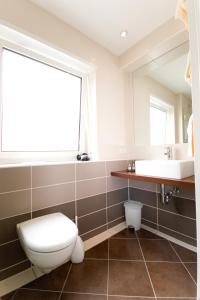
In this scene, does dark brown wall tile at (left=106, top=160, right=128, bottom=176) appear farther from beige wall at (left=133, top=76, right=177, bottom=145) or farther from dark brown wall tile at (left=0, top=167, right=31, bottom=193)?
dark brown wall tile at (left=0, top=167, right=31, bottom=193)

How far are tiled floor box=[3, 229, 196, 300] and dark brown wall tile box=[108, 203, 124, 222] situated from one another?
0.32m

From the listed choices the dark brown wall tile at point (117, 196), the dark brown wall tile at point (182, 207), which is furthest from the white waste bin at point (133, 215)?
the dark brown wall tile at point (182, 207)

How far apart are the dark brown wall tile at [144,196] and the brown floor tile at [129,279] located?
703 millimetres

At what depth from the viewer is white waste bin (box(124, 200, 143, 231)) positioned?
190 centimetres

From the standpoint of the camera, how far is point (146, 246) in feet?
5.32

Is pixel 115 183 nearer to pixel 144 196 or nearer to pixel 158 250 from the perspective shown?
pixel 144 196

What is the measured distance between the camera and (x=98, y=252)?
5.06ft

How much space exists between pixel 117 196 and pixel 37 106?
1.43 metres

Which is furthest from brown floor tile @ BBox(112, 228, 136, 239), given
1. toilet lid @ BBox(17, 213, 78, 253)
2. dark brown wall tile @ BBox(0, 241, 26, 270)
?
dark brown wall tile @ BBox(0, 241, 26, 270)

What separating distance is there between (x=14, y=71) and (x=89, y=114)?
881mm

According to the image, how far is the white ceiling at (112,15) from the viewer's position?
1.38m

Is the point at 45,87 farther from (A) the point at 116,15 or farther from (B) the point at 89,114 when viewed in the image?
(A) the point at 116,15

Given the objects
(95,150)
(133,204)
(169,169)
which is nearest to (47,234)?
(95,150)

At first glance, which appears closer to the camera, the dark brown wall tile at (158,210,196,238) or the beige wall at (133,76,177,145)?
the dark brown wall tile at (158,210,196,238)
